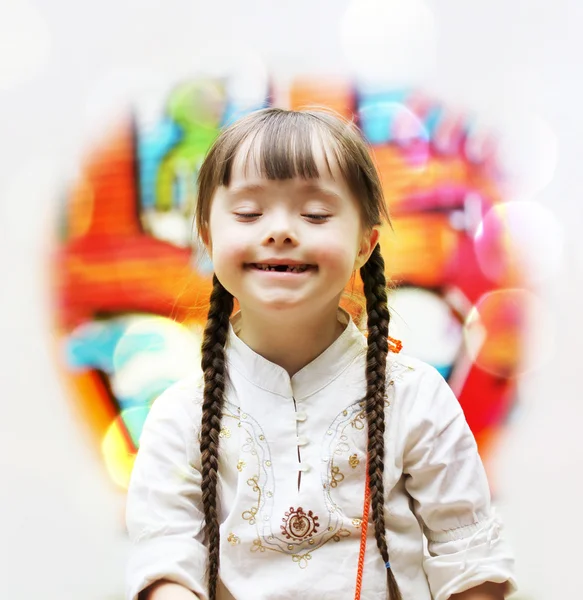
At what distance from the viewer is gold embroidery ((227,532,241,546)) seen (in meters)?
0.94

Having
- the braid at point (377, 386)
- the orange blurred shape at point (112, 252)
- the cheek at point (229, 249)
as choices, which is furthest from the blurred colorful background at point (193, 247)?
the cheek at point (229, 249)

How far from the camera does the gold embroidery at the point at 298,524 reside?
3.06 ft

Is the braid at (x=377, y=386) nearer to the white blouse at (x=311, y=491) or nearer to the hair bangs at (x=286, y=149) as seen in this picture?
the white blouse at (x=311, y=491)

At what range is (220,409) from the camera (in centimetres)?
100

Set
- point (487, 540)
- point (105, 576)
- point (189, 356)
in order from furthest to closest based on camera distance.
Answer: point (189, 356) < point (105, 576) < point (487, 540)

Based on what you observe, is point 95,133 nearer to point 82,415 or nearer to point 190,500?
point 82,415

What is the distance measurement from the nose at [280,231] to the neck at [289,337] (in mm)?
127

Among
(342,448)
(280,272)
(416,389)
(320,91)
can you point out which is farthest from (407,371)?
(320,91)

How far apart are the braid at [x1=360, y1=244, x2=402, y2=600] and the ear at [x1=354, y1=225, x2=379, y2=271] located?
0.14 feet

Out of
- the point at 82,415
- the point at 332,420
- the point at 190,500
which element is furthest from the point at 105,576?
the point at 332,420

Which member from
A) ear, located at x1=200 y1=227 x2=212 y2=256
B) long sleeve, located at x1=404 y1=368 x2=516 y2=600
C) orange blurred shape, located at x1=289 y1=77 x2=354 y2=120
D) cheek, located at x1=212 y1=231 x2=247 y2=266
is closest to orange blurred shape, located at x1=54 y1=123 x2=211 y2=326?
orange blurred shape, located at x1=289 y1=77 x2=354 y2=120

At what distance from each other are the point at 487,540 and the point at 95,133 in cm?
129

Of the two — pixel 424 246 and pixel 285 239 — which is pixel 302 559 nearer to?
pixel 285 239

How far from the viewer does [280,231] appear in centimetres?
90
